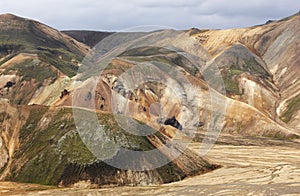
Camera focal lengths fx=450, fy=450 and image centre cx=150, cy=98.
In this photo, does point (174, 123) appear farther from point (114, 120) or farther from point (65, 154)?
point (65, 154)

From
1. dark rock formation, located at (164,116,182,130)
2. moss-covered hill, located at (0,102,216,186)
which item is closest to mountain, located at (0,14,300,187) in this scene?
moss-covered hill, located at (0,102,216,186)

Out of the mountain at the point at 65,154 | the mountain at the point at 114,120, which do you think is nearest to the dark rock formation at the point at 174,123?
the mountain at the point at 114,120

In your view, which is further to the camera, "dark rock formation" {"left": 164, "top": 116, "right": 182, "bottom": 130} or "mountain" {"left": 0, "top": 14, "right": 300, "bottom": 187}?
"dark rock formation" {"left": 164, "top": 116, "right": 182, "bottom": 130}

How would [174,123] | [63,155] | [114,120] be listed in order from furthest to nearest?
[174,123]
[114,120]
[63,155]

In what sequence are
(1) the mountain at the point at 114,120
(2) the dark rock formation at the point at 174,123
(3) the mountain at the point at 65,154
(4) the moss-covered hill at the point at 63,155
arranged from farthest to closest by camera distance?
(2) the dark rock formation at the point at 174,123, (1) the mountain at the point at 114,120, (3) the mountain at the point at 65,154, (4) the moss-covered hill at the point at 63,155

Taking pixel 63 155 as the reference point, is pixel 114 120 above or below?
above

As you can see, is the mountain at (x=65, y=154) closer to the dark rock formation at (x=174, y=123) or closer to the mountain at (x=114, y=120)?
the mountain at (x=114, y=120)

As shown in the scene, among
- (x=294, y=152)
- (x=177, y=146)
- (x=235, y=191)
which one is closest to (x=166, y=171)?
(x=177, y=146)

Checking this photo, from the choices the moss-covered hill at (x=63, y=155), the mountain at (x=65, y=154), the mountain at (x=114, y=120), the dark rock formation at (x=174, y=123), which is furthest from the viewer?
the dark rock formation at (x=174, y=123)

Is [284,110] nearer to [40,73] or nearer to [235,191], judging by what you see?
[40,73]

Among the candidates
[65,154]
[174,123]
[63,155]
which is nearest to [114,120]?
[65,154]

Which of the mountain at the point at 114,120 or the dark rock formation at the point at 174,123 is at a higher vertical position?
the mountain at the point at 114,120

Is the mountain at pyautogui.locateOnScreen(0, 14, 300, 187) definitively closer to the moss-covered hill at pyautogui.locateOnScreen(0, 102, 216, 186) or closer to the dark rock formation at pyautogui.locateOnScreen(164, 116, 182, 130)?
the moss-covered hill at pyautogui.locateOnScreen(0, 102, 216, 186)
